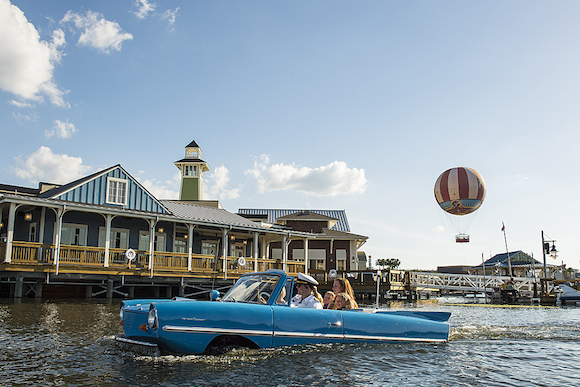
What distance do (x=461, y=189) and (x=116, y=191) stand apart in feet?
66.1

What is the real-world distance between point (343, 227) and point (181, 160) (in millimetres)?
18199

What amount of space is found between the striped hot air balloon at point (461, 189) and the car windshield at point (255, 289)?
76.6 feet

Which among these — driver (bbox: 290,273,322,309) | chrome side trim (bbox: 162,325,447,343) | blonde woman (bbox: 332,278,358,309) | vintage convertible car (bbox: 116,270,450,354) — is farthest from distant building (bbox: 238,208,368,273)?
vintage convertible car (bbox: 116,270,450,354)

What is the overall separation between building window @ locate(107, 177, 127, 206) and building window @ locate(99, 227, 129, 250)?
62.0 inches

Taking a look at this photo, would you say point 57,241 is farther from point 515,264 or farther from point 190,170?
point 515,264

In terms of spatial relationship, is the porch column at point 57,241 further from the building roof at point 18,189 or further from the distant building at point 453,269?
the distant building at point 453,269

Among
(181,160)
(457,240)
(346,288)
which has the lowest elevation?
(346,288)

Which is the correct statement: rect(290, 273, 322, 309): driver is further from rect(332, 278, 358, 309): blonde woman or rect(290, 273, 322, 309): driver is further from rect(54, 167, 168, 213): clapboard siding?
rect(54, 167, 168, 213): clapboard siding

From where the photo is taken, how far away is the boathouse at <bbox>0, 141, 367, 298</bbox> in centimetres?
1914

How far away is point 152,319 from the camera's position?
6.10 meters

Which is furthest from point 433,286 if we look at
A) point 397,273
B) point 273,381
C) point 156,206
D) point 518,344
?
point 273,381

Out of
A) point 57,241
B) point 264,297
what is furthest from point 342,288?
point 57,241

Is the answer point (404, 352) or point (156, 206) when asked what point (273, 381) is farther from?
point (156, 206)

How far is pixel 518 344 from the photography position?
30.7 feet
